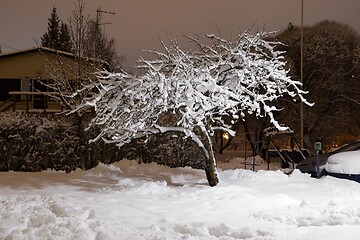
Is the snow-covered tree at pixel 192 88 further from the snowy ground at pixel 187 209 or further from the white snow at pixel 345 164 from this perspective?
the white snow at pixel 345 164

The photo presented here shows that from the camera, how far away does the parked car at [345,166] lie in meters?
11.1

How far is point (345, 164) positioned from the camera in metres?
11.4

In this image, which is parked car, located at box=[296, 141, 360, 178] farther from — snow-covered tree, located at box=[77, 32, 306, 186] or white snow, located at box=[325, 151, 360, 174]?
snow-covered tree, located at box=[77, 32, 306, 186]

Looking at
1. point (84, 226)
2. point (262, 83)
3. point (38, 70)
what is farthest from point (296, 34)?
point (84, 226)

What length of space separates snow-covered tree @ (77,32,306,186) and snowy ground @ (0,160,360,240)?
1107 millimetres

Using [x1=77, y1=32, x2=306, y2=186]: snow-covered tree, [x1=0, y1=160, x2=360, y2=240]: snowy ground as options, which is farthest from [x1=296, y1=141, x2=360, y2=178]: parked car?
[x1=77, y1=32, x2=306, y2=186]: snow-covered tree

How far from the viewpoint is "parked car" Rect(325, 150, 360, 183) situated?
1111cm

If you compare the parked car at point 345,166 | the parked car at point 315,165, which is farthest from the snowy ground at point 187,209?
the parked car at point 315,165

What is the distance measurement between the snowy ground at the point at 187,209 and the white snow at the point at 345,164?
0.65m

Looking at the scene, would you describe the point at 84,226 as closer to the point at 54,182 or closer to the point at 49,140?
the point at 54,182

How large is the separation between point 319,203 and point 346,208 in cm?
50

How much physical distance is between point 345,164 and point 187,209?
15.6ft

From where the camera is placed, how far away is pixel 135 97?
367 inches

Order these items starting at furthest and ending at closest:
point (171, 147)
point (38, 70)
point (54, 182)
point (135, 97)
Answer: point (38, 70) < point (171, 147) < point (54, 182) < point (135, 97)
